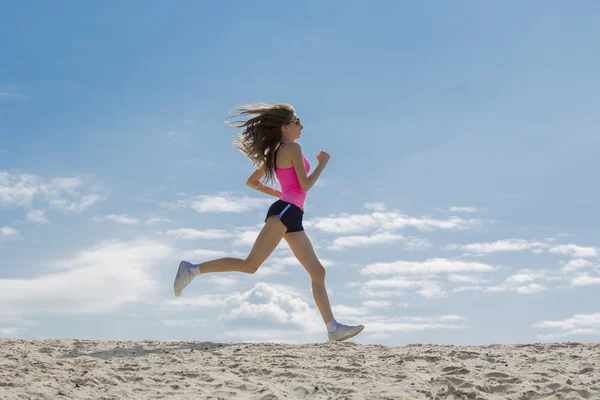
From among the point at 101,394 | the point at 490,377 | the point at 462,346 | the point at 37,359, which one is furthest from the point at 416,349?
the point at 37,359

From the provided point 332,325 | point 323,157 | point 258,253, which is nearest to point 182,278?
point 258,253

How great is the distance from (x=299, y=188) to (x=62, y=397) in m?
3.53

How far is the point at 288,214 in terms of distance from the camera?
7910 millimetres

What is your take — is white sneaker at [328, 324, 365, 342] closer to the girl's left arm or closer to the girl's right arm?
the girl's right arm

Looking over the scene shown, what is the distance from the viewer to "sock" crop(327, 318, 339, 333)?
8.05 meters

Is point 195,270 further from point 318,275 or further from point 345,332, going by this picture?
point 345,332

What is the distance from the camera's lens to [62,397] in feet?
19.9

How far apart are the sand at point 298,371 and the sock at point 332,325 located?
0.96 feet

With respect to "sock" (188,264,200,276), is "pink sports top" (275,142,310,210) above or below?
above

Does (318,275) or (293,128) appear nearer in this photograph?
(318,275)

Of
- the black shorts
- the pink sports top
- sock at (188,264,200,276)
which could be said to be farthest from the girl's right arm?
sock at (188,264,200,276)

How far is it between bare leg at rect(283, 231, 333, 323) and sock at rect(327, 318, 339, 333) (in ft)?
0.13

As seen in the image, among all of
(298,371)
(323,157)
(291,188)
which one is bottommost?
(298,371)

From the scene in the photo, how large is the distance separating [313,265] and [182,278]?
1.61 metres
